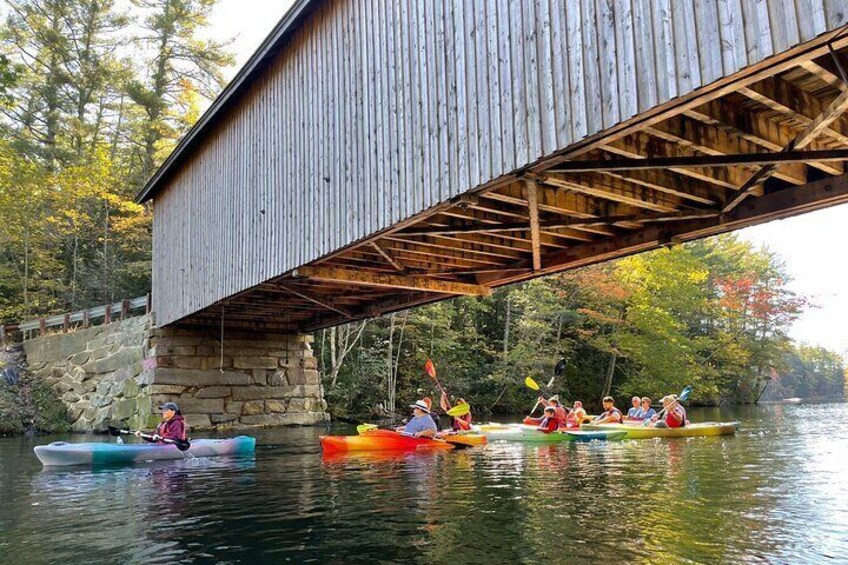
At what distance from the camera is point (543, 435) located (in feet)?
45.4

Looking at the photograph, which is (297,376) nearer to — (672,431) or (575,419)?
(575,419)

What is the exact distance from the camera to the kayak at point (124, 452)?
10148mm

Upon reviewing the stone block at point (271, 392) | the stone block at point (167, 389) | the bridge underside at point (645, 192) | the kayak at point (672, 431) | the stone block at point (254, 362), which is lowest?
the kayak at point (672, 431)

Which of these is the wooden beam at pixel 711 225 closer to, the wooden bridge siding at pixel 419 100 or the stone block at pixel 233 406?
the wooden bridge siding at pixel 419 100

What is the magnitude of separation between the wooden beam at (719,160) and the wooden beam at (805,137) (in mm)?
110

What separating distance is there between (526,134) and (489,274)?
19.9 feet

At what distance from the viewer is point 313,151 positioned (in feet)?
34.4

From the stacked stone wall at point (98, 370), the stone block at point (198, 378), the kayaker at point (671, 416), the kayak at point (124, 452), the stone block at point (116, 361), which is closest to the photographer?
the kayak at point (124, 452)

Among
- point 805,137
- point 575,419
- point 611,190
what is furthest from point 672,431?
point 805,137

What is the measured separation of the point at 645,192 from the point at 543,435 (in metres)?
7.46

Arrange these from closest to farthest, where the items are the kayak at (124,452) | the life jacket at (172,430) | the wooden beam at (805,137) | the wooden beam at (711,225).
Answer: the wooden beam at (805,137) → the wooden beam at (711,225) → the kayak at (124,452) → the life jacket at (172,430)

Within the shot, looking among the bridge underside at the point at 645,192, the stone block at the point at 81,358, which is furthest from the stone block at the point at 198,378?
the bridge underside at the point at 645,192

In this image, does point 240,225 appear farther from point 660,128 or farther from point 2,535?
point 660,128

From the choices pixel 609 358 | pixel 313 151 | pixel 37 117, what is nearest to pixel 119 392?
pixel 313 151
